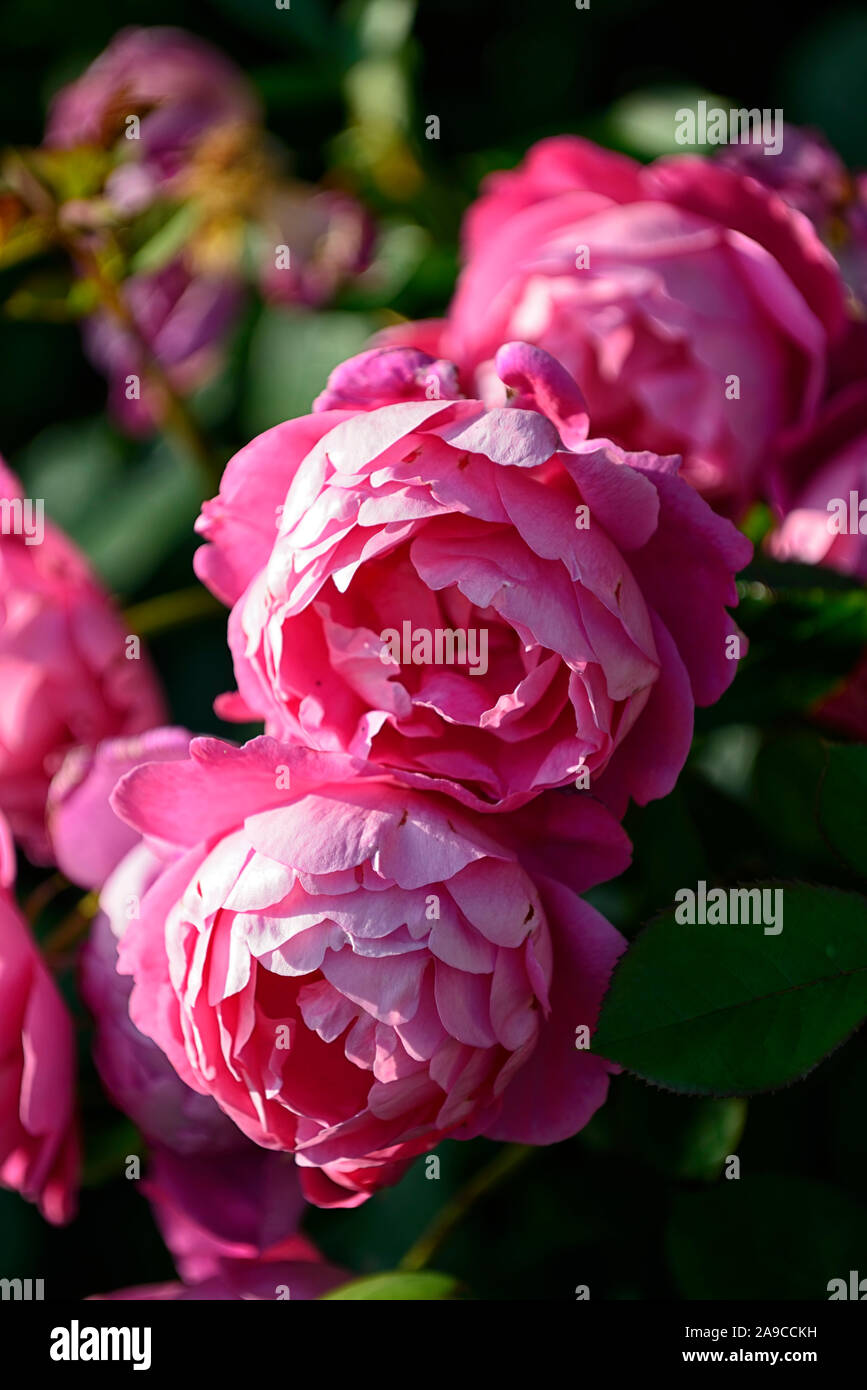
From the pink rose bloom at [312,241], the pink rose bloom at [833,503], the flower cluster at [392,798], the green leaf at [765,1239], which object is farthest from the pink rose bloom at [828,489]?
the pink rose bloom at [312,241]

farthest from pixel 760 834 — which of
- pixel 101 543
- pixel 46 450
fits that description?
pixel 46 450

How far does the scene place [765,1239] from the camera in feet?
1.66

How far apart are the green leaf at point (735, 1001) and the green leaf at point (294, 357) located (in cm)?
48

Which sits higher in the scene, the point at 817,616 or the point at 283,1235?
the point at 817,616

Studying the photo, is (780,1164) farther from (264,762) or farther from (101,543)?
(101,543)

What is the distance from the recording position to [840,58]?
903 millimetres

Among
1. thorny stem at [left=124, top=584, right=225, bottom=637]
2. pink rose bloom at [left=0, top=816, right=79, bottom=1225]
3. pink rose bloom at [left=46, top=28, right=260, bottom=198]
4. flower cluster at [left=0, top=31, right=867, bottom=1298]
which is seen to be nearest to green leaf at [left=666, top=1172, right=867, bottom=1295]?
flower cluster at [left=0, top=31, right=867, bottom=1298]

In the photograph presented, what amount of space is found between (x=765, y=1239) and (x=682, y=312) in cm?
37

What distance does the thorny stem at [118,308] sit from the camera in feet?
2.19

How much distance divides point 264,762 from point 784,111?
725 millimetres

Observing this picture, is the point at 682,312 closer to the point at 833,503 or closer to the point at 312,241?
the point at 833,503

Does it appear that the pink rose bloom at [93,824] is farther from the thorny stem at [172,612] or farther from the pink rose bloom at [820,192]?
the pink rose bloom at [820,192]

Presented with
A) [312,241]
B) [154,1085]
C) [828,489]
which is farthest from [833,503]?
[312,241]

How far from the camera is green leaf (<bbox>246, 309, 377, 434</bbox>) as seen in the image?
823 mm
